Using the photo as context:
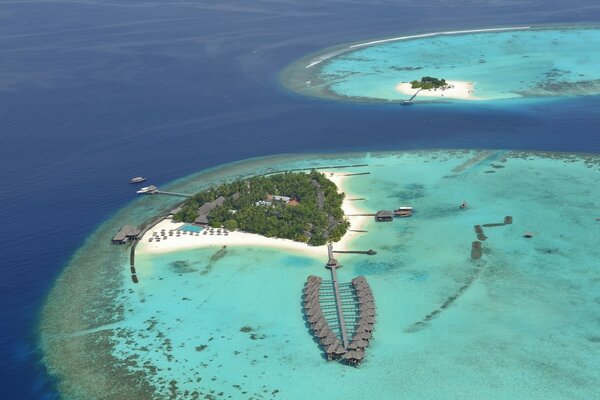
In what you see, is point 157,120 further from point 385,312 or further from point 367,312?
point 367,312

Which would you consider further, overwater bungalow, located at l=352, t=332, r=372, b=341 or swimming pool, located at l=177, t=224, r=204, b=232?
swimming pool, located at l=177, t=224, r=204, b=232

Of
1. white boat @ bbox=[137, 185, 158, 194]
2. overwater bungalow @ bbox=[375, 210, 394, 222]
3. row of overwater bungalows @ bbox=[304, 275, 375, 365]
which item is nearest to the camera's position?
row of overwater bungalows @ bbox=[304, 275, 375, 365]

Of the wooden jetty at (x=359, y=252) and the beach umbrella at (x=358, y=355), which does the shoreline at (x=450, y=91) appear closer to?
the wooden jetty at (x=359, y=252)

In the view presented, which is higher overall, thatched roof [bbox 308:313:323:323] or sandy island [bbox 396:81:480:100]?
sandy island [bbox 396:81:480:100]

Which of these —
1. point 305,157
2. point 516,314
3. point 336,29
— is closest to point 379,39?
point 336,29

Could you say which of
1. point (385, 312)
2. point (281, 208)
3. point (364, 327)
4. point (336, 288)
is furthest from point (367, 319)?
point (281, 208)

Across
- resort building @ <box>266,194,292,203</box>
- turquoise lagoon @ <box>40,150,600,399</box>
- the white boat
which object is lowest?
turquoise lagoon @ <box>40,150,600,399</box>

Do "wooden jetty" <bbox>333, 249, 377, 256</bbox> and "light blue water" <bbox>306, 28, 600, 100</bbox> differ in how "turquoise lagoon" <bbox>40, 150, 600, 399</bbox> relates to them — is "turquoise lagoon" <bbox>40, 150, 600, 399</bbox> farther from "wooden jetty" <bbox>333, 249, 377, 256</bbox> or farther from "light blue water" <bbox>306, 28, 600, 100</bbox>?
"light blue water" <bbox>306, 28, 600, 100</bbox>

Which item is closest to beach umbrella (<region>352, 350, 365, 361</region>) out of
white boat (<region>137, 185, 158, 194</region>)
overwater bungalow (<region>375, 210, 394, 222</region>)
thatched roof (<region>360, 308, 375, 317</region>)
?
thatched roof (<region>360, 308, 375, 317</region>)
